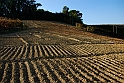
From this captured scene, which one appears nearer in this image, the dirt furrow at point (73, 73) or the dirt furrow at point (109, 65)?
the dirt furrow at point (73, 73)

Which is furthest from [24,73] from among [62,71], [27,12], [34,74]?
[27,12]

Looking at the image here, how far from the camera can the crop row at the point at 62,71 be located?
231 inches

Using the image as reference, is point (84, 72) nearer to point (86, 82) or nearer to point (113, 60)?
→ point (86, 82)

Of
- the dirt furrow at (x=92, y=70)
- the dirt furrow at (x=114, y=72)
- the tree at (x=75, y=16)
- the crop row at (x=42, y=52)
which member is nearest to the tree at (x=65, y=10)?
the tree at (x=75, y=16)

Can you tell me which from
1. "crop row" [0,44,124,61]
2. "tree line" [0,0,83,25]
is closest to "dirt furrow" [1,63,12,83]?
"crop row" [0,44,124,61]

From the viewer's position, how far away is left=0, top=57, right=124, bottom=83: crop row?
19.2 ft

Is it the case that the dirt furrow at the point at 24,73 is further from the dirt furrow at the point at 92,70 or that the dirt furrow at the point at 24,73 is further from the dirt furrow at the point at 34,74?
the dirt furrow at the point at 92,70

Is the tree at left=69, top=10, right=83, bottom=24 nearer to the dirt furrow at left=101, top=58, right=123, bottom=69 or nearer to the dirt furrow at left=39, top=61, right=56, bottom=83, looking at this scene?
the dirt furrow at left=101, top=58, right=123, bottom=69

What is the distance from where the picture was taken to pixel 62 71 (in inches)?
264

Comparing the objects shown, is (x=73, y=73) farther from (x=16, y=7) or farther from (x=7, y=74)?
(x=16, y=7)

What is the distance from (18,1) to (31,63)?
38.8 m

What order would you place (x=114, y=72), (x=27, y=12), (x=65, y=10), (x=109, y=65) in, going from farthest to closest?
(x=65, y=10) < (x=27, y=12) < (x=109, y=65) < (x=114, y=72)

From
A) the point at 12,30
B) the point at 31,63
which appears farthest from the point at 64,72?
the point at 12,30

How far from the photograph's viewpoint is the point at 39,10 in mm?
45062
